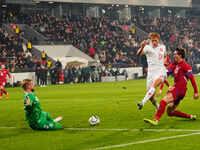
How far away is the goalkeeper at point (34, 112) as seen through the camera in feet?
41.9

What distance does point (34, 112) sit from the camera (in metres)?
12.8

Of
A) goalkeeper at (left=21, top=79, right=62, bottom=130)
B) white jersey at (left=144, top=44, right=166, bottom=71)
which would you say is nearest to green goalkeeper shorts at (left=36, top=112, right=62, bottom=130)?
goalkeeper at (left=21, top=79, right=62, bottom=130)

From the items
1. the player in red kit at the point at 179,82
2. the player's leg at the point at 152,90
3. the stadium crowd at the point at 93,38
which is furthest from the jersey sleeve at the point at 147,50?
the stadium crowd at the point at 93,38

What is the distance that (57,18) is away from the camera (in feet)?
208

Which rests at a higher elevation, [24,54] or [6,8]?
[6,8]

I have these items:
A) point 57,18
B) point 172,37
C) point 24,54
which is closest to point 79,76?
point 24,54

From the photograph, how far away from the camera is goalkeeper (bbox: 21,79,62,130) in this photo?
12.8 metres

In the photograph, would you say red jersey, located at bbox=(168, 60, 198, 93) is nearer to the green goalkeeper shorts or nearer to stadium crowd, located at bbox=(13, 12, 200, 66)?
the green goalkeeper shorts

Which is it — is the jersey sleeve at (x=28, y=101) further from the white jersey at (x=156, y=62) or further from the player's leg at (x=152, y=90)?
the white jersey at (x=156, y=62)

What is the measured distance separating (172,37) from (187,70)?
58722 mm

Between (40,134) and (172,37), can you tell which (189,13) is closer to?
(172,37)

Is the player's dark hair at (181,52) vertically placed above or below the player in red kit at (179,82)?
above

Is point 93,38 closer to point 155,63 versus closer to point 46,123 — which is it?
point 155,63

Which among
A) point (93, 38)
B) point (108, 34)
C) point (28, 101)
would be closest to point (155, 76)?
point (28, 101)
